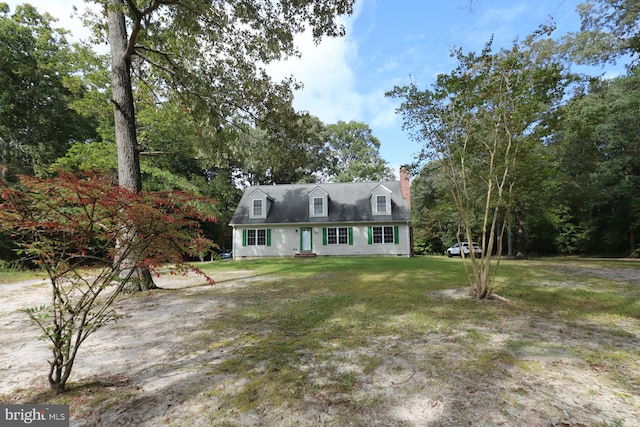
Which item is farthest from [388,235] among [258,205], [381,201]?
[258,205]

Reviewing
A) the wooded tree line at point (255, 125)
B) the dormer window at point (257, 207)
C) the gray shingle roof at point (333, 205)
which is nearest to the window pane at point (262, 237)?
the gray shingle roof at point (333, 205)

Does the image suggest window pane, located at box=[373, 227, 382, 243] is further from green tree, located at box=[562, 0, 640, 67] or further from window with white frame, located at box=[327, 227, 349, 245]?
green tree, located at box=[562, 0, 640, 67]

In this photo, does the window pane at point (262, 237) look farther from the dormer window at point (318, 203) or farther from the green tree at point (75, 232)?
the green tree at point (75, 232)

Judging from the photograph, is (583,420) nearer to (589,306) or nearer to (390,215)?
(589,306)

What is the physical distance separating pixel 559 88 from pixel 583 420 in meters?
5.76

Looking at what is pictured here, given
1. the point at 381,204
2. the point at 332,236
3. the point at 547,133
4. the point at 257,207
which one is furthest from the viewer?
the point at 257,207

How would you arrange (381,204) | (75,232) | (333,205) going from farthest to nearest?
(333,205) → (381,204) → (75,232)

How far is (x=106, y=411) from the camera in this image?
224 centimetres

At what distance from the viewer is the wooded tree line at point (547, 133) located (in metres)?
5.54

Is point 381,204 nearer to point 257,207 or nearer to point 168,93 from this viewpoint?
point 257,207

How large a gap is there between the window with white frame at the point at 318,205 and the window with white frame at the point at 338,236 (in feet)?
4.60

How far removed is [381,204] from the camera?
18.9m

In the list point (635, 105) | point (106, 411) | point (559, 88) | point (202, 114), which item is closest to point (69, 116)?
point (202, 114)

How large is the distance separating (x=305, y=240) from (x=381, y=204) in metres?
5.59
